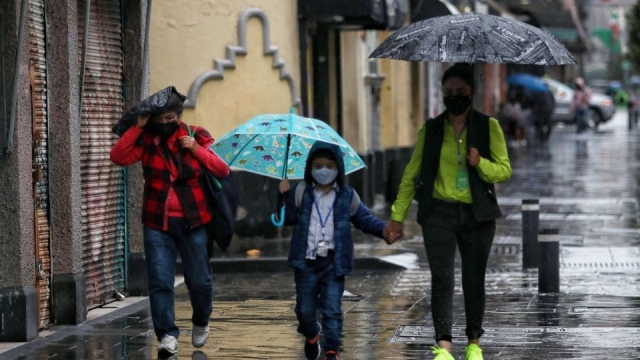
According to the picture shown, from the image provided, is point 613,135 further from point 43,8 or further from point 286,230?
point 43,8

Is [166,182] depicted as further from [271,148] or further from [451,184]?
[451,184]

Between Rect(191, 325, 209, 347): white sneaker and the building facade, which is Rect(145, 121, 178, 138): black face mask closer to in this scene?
the building facade

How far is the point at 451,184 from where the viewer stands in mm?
8766

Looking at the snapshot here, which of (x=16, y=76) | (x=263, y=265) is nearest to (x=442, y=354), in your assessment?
(x=16, y=76)

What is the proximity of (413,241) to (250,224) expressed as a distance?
1.84 metres

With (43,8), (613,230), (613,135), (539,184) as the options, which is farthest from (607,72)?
(43,8)

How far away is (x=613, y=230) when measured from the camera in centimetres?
1844

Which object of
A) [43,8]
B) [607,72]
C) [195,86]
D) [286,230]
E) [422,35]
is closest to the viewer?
[422,35]

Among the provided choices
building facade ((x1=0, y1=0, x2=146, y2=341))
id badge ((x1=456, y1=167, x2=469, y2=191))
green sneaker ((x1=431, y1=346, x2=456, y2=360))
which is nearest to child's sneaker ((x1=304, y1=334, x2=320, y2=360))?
green sneaker ((x1=431, y1=346, x2=456, y2=360))

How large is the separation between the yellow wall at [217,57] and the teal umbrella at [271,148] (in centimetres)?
677

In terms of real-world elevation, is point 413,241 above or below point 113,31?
below

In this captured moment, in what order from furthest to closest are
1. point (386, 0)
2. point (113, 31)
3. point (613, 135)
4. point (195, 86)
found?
point (613, 135) → point (386, 0) → point (195, 86) → point (113, 31)

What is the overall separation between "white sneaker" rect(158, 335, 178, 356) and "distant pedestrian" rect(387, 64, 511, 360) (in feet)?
5.47

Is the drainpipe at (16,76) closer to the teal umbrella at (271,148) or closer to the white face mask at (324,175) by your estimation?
the teal umbrella at (271,148)
